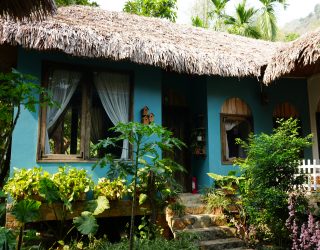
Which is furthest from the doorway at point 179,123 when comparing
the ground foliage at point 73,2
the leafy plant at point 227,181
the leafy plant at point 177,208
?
the ground foliage at point 73,2

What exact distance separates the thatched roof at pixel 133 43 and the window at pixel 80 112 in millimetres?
627

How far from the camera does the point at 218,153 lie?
655 cm

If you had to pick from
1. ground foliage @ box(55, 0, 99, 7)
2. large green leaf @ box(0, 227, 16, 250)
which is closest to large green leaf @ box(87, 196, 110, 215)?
large green leaf @ box(0, 227, 16, 250)

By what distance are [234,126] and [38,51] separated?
4.37 meters

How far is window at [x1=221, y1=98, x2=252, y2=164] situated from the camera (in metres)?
6.76

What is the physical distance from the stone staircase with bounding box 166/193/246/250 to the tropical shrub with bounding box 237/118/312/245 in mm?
471

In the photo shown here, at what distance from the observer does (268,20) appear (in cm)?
1588

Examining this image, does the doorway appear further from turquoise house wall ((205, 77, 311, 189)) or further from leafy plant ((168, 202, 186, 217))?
leafy plant ((168, 202, 186, 217))

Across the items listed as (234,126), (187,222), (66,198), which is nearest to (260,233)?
(187,222)

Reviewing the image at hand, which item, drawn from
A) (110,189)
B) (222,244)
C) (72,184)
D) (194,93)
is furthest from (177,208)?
(194,93)

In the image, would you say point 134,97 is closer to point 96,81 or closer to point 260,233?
point 96,81

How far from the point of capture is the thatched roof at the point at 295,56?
210 inches

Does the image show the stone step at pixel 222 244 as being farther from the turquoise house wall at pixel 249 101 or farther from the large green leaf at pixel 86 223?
the turquoise house wall at pixel 249 101

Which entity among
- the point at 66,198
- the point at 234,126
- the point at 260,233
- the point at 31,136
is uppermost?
the point at 234,126
